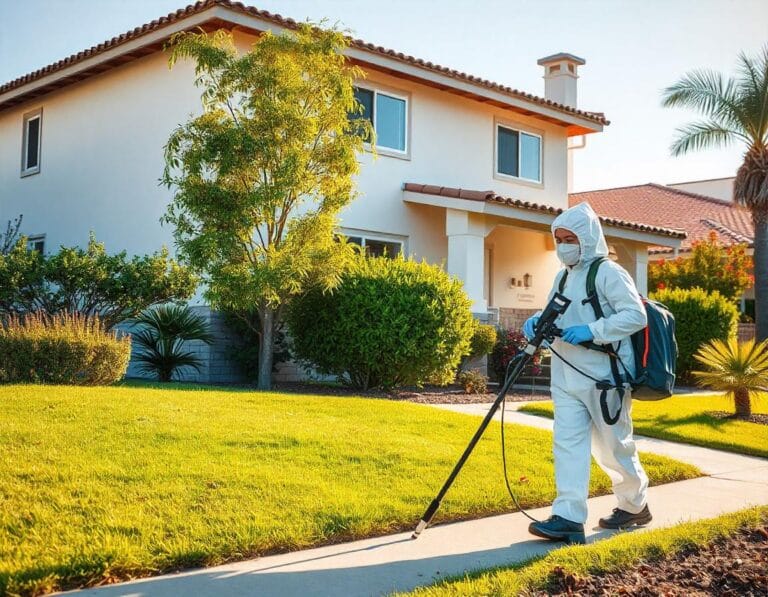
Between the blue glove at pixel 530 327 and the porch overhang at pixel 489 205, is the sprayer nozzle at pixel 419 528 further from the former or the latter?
the porch overhang at pixel 489 205

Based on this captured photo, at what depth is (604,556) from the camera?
473cm

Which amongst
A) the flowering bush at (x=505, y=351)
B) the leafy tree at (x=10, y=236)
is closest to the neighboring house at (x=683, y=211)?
the flowering bush at (x=505, y=351)

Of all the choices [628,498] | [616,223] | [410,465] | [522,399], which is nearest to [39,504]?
[410,465]

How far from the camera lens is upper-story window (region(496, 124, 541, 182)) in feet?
63.1

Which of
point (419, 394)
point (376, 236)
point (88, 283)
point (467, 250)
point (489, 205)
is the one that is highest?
point (489, 205)

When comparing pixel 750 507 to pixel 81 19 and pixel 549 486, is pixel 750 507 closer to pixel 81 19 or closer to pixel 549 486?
pixel 549 486

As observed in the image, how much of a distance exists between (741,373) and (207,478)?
26.5ft

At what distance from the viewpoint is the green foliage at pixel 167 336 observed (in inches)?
512

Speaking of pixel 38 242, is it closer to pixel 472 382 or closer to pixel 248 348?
pixel 248 348

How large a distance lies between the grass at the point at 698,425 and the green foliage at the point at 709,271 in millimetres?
11184

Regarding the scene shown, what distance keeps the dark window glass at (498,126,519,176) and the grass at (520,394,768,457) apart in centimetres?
767

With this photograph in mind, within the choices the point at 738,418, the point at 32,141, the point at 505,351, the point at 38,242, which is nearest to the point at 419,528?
the point at 738,418

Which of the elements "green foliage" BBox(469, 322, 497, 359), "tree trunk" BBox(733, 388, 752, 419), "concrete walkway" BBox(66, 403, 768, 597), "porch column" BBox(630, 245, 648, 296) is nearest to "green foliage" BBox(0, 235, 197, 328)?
"green foliage" BBox(469, 322, 497, 359)

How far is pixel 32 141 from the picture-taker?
19484 millimetres
